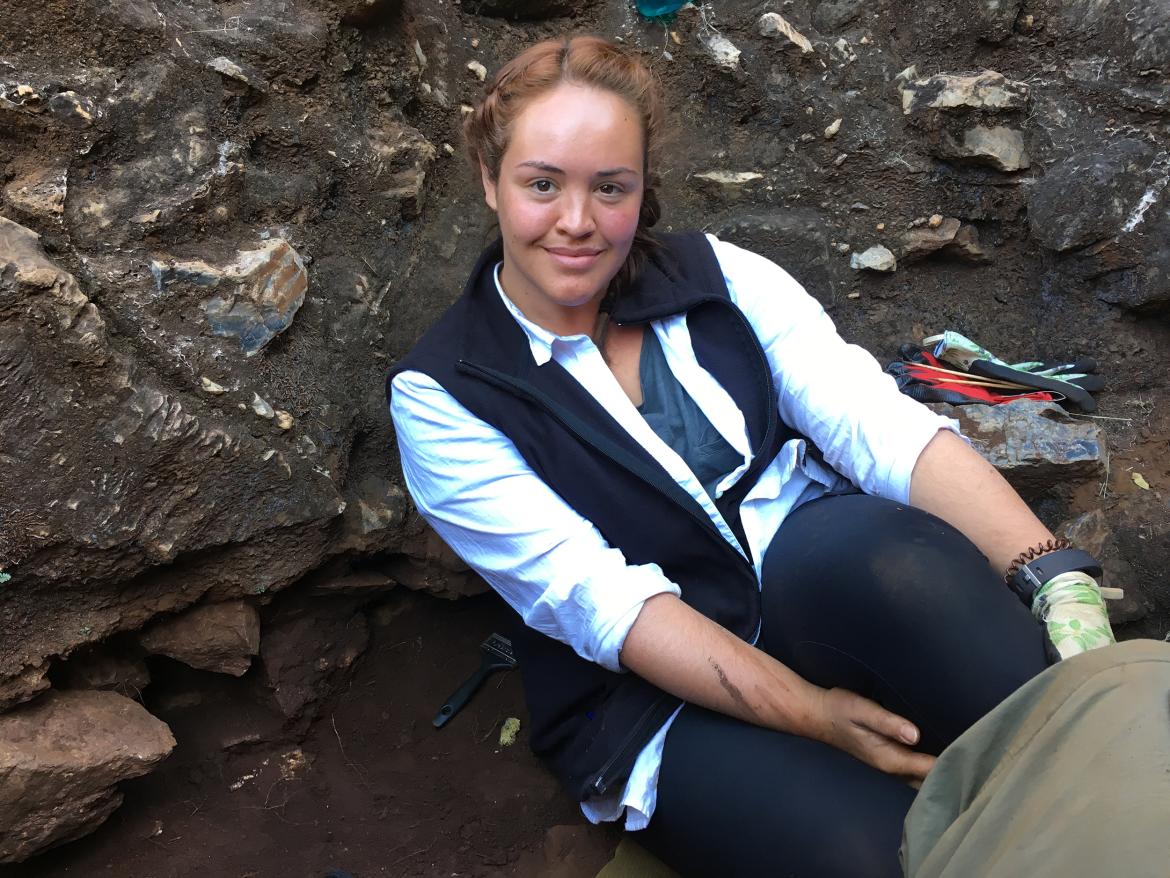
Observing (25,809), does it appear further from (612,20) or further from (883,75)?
(883,75)

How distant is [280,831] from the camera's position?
6.09 ft

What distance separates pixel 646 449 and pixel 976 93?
151 centimetres

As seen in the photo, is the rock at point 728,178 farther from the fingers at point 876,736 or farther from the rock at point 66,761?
the rock at point 66,761

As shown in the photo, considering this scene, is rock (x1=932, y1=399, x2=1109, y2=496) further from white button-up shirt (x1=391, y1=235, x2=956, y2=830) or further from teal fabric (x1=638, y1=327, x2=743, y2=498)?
teal fabric (x1=638, y1=327, x2=743, y2=498)

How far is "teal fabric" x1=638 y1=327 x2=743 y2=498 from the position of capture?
1.62m

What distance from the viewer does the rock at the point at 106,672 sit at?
5.84 feet

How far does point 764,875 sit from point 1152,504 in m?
1.51

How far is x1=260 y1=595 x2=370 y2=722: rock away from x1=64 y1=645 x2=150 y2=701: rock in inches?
9.4

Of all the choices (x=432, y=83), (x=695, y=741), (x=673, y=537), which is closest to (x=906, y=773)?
(x=695, y=741)

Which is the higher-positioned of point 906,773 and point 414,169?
point 414,169

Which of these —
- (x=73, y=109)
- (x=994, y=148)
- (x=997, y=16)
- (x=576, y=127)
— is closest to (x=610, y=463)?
(x=576, y=127)

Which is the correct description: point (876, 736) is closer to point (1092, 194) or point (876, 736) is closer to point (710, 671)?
point (710, 671)

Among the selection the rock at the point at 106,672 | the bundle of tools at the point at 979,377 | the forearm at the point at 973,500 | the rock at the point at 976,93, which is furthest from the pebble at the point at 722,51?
the rock at the point at 106,672

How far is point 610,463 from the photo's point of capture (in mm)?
1507
